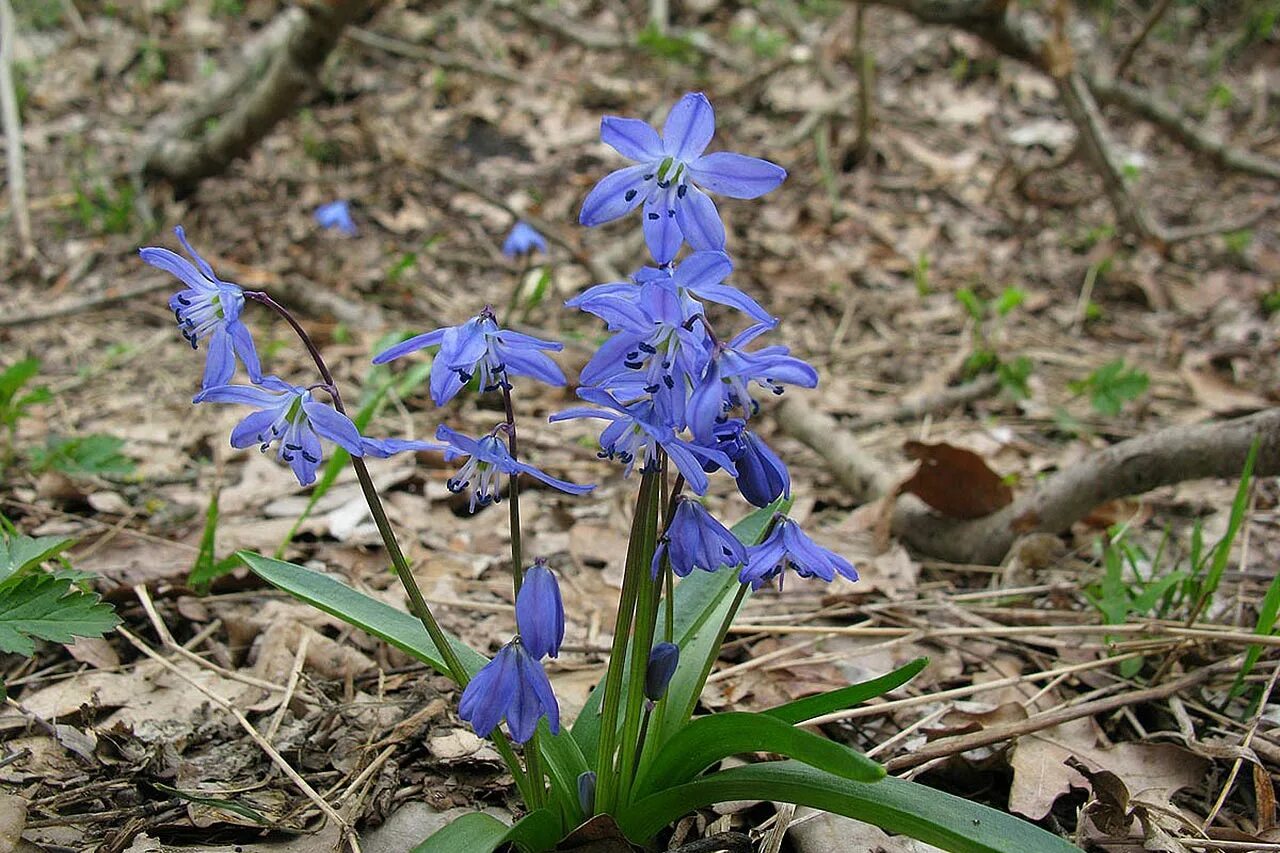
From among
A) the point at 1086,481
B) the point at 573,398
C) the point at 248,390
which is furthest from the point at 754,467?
the point at 573,398

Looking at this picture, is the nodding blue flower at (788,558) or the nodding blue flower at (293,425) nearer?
the nodding blue flower at (293,425)

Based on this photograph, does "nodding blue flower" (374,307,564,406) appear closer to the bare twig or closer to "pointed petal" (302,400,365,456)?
"pointed petal" (302,400,365,456)

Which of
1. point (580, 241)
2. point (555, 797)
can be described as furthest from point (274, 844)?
point (580, 241)

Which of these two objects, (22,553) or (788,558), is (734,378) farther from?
(22,553)

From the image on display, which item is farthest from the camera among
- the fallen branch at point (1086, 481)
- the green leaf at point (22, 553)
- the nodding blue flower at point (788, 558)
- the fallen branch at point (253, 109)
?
the fallen branch at point (253, 109)

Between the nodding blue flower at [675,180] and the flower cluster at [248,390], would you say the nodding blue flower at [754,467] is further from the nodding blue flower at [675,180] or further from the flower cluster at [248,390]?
the flower cluster at [248,390]

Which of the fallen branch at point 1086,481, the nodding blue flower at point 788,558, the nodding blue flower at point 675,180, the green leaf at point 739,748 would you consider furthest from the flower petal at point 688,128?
the fallen branch at point 1086,481

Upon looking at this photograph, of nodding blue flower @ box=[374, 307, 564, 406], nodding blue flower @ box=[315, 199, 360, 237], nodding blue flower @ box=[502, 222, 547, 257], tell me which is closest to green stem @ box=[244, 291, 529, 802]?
nodding blue flower @ box=[374, 307, 564, 406]

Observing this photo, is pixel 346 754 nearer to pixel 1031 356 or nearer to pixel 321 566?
pixel 321 566
